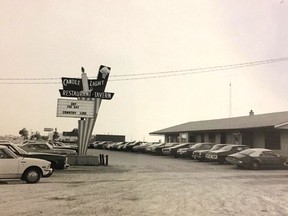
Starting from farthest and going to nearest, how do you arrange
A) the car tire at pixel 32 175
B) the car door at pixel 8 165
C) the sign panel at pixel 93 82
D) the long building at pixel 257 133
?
the long building at pixel 257 133
the sign panel at pixel 93 82
the car tire at pixel 32 175
the car door at pixel 8 165

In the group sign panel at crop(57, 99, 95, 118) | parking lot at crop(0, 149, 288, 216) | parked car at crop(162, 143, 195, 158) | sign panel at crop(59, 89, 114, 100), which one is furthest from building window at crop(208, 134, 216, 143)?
parking lot at crop(0, 149, 288, 216)

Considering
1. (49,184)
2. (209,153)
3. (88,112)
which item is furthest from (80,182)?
(209,153)

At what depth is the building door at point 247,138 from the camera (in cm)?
3875

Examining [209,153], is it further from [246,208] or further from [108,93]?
[246,208]

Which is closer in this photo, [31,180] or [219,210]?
[219,210]

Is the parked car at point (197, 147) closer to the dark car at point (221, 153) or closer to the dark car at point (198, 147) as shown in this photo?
the dark car at point (198, 147)

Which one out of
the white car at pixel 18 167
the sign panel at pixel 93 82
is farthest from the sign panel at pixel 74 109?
the white car at pixel 18 167

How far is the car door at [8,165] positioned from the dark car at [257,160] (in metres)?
15.0

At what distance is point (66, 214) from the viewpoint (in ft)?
28.9

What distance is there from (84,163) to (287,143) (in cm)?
1737

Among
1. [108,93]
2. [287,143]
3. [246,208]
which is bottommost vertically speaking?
[246,208]

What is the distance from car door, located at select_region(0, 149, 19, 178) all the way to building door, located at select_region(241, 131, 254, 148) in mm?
27954

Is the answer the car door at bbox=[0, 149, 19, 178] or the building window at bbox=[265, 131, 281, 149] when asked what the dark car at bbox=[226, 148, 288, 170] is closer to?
the building window at bbox=[265, 131, 281, 149]

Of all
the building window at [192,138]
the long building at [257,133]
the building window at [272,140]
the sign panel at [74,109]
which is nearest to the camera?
the sign panel at [74,109]
